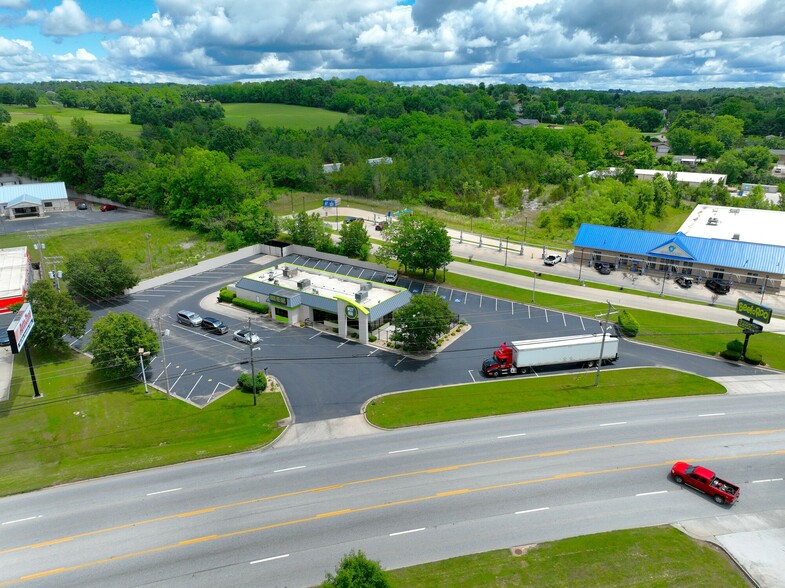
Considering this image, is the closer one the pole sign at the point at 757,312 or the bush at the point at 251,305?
the pole sign at the point at 757,312

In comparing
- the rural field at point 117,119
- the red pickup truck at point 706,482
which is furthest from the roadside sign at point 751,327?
the rural field at point 117,119

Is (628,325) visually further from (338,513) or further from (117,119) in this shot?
(117,119)

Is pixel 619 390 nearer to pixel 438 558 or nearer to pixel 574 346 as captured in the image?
pixel 574 346

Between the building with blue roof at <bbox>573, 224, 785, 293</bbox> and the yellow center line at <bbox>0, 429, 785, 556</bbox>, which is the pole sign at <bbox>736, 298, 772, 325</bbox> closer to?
the yellow center line at <bbox>0, 429, 785, 556</bbox>

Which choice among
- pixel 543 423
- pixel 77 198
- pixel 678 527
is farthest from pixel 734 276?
pixel 77 198

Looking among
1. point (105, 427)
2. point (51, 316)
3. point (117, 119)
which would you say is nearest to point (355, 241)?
point (51, 316)

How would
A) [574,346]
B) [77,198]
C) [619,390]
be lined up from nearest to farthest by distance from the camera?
1. [619,390]
2. [574,346]
3. [77,198]

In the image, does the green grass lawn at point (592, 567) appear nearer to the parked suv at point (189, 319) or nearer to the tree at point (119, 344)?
the tree at point (119, 344)
